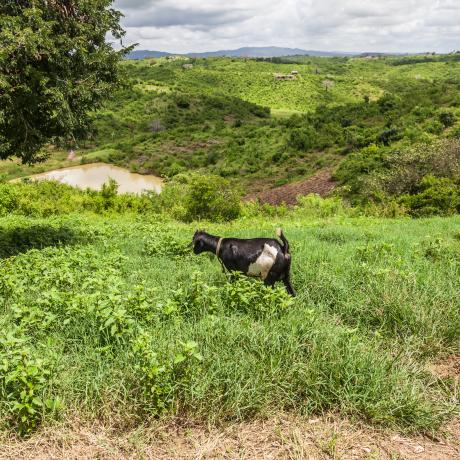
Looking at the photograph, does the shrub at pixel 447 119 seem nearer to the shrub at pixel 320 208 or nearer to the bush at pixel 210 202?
the shrub at pixel 320 208

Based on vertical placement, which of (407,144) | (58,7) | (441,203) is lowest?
(441,203)

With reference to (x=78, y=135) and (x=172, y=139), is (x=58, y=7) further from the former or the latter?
(x=172, y=139)

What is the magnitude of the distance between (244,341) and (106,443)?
163 cm

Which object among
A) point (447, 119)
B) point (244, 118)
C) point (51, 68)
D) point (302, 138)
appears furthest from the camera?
point (244, 118)

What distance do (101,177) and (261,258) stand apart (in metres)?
58.2

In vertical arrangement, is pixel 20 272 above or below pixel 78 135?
below

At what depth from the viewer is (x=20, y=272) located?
24.7 feet

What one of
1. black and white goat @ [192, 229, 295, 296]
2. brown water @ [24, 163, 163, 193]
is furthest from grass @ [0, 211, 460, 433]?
brown water @ [24, 163, 163, 193]

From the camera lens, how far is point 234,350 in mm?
4250

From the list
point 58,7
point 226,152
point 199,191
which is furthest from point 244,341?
point 226,152

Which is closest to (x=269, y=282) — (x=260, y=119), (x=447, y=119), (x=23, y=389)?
(x=23, y=389)

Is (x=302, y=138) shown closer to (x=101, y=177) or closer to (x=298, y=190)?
(x=298, y=190)

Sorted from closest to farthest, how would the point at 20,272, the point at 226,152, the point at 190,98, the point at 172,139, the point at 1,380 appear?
the point at 1,380
the point at 20,272
the point at 226,152
the point at 172,139
the point at 190,98

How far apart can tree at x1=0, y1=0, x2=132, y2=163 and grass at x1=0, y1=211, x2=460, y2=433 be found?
174 inches
